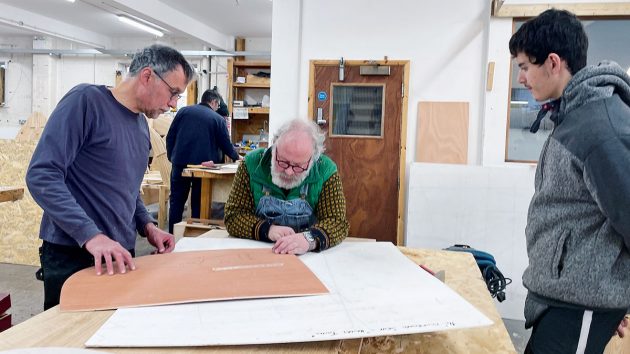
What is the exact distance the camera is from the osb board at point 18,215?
376 cm

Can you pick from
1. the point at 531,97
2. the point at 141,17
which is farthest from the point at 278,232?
the point at 141,17

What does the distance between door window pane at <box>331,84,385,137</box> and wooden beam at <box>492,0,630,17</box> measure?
3.77ft

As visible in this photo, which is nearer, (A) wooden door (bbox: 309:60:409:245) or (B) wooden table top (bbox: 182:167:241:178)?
(B) wooden table top (bbox: 182:167:241:178)

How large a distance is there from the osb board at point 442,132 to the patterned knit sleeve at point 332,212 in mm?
2189

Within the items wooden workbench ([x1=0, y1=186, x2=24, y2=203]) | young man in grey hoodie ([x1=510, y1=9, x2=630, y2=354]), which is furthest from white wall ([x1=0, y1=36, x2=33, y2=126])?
young man in grey hoodie ([x1=510, y1=9, x2=630, y2=354])

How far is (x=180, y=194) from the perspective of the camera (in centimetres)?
428

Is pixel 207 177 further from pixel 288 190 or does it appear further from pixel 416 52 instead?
pixel 416 52

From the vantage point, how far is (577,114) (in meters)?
1.13

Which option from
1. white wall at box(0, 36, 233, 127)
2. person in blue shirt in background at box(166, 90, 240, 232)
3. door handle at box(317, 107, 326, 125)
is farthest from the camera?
white wall at box(0, 36, 233, 127)

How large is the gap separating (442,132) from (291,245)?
2705 mm

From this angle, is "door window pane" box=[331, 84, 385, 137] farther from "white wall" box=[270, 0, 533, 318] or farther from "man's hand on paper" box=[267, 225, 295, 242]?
"man's hand on paper" box=[267, 225, 295, 242]

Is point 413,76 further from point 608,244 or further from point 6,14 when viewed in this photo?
point 6,14

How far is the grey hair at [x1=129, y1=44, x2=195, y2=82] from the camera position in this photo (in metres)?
1.48

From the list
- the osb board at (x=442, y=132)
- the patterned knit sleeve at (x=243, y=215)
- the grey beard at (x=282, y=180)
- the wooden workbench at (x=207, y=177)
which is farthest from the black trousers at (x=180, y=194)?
the grey beard at (x=282, y=180)
